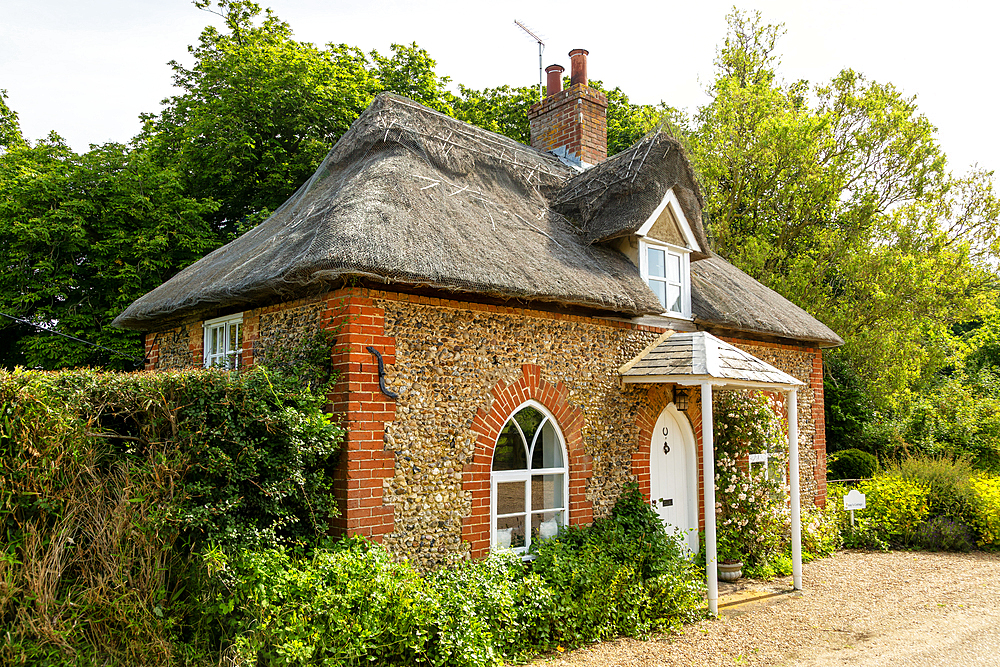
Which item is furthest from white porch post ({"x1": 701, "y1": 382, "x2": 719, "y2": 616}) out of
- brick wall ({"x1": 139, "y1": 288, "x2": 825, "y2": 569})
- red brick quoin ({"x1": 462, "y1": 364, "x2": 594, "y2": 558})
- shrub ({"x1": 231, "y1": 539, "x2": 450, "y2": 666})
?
shrub ({"x1": 231, "y1": 539, "x2": 450, "y2": 666})

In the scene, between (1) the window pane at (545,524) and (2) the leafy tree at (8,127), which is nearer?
(1) the window pane at (545,524)

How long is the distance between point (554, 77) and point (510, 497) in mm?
9866

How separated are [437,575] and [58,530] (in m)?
3.40

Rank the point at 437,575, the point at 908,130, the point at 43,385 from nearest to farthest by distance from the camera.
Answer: the point at 43,385 → the point at 437,575 → the point at 908,130

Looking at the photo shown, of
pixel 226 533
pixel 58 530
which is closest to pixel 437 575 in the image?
pixel 226 533

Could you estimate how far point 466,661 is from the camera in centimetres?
576

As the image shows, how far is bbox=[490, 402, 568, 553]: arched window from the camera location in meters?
7.70

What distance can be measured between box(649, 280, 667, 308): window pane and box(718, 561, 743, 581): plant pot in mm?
4155

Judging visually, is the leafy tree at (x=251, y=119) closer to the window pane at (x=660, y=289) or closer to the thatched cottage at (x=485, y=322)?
the thatched cottage at (x=485, y=322)

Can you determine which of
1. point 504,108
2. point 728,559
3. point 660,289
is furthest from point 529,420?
point 504,108

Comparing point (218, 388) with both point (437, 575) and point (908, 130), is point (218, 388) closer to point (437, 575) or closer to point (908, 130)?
point (437, 575)

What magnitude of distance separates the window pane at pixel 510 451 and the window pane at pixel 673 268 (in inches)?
170

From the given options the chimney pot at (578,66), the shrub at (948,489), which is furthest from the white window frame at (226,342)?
the shrub at (948,489)

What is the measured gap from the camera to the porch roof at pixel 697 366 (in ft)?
27.9
